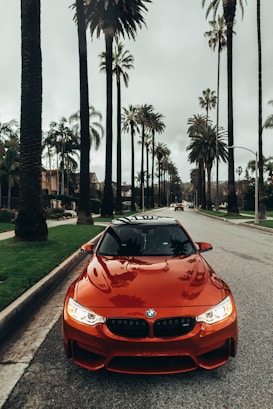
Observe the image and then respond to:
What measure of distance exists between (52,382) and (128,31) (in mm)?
33206

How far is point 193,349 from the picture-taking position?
9.93ft

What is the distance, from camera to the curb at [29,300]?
4.57 meters

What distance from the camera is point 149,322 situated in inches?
120

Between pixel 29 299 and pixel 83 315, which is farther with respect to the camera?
pixel 29 299

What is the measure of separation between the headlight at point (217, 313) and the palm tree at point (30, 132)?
357 inches

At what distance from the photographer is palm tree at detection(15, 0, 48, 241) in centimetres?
1145

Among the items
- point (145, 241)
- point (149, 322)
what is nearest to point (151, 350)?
point (149, 322)

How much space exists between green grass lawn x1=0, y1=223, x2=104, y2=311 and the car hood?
6.17 ft

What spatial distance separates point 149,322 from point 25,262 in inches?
235

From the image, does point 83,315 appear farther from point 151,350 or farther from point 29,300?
point 29,300

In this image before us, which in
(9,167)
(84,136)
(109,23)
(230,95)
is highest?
(109,23)

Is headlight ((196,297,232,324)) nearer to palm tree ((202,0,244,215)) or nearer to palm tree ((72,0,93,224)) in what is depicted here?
palm tree ((72,0,93,224))

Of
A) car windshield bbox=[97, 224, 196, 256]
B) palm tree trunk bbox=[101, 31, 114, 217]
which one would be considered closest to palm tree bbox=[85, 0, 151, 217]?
palm tree trunk bbox=[101, 31, 114, 217]

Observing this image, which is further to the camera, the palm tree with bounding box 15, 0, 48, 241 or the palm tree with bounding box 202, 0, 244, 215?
the palm tree with bounding box 202, 0, 244, 215
